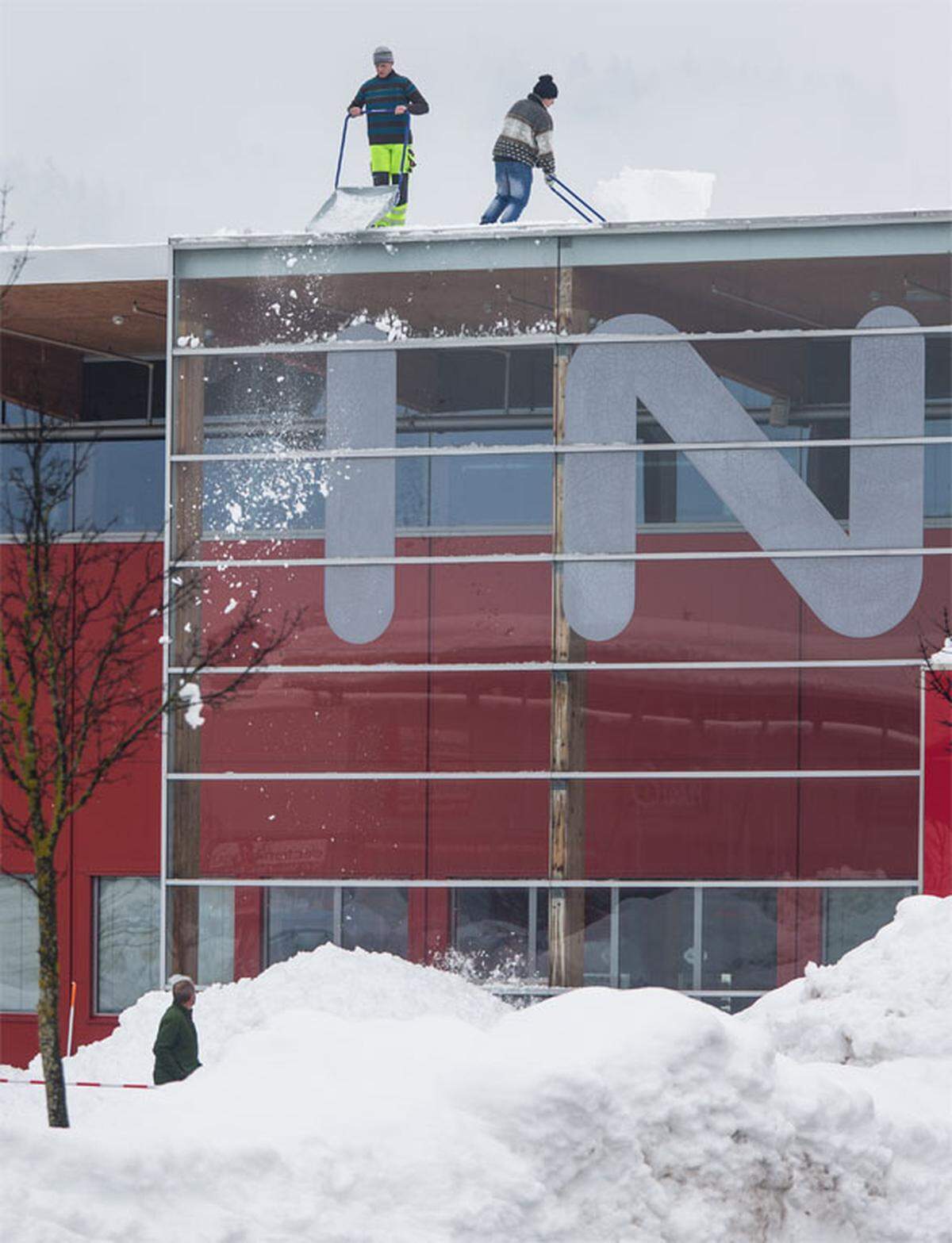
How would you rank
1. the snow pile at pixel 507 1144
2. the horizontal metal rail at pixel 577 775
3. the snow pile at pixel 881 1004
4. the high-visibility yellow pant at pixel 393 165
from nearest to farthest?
1. the snow pile at pixel 507 1144
2. the snow pile at pixel 881 1004
3. the horizontal metal rail at pixel 577 775
4. the high-visibility yellow pant at pixel 393 165

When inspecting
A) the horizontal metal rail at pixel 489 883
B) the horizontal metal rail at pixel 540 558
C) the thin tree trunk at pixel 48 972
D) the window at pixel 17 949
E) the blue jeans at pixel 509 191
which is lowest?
the window at pixel 17 949

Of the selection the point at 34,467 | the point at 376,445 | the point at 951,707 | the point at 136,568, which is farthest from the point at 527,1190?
the point at 136,568

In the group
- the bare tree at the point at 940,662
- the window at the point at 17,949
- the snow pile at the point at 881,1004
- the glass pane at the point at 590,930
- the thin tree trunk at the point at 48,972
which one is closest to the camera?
the thin tree trunk at the point at 48,972

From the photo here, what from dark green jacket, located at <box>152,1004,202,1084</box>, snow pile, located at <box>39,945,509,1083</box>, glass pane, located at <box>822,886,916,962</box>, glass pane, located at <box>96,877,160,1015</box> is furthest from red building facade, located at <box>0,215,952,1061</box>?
dark green jacket, located at <box>152,1004,202,1084</box>

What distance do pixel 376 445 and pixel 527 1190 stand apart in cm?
1173

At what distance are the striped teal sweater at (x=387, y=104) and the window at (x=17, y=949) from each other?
8.84 metres

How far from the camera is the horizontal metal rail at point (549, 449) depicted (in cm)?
1900

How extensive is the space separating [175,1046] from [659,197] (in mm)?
9258

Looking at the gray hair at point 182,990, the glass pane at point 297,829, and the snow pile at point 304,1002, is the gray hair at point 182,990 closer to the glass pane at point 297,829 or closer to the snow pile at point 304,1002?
the snow pile at point 304,1002

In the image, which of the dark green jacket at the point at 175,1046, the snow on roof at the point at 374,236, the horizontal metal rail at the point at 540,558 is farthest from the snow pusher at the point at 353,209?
the dark green jacket at the point at 175,1046

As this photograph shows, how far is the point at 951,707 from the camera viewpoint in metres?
18.0

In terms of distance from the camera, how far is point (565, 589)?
19297mm

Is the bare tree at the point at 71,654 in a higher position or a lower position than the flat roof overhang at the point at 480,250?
lower

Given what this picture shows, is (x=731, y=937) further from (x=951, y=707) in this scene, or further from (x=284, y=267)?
(x=284, y=267)
